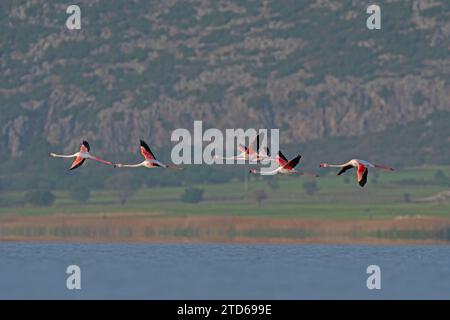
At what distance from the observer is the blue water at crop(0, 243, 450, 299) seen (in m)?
80.1

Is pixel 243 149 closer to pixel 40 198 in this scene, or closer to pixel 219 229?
pixel 219 229

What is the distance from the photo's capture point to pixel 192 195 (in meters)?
188

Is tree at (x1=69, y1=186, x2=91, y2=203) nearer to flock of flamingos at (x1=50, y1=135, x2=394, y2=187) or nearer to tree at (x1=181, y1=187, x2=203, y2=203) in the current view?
tree at (x1=181, y1=187, x2=203, y2=203)

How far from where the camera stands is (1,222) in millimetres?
162500

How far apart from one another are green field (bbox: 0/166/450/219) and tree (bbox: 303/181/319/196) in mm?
463

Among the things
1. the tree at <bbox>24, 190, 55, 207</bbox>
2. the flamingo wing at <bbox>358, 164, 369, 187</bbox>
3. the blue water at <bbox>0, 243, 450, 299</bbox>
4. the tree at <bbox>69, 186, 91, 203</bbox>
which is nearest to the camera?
the flamingo wing at <bbox>358, 164, 369, 187</bbox>

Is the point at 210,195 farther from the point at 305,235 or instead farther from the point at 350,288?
the point at 350,288

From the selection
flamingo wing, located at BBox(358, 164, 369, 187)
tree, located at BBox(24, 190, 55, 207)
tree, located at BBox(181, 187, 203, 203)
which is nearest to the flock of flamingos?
flamingo wing, located at BBox(358, 164, 369, 187)

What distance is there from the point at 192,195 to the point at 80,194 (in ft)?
41.5

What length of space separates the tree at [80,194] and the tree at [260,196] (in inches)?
731

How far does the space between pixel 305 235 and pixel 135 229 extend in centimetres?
1586
